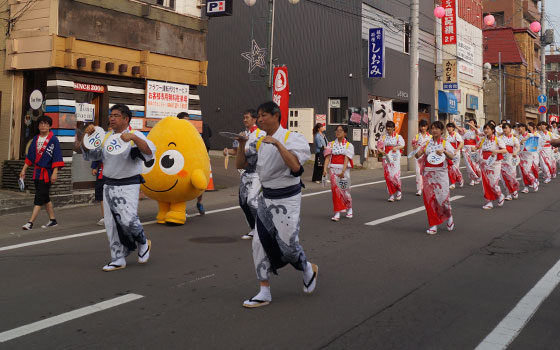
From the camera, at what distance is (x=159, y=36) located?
1520 cm

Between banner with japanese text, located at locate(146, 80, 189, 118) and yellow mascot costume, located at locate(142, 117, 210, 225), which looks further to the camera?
banner with japanese text, located at locate(146, 80, 189, 118)

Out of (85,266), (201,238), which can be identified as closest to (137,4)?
(201,238)

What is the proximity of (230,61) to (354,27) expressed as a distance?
697 cm

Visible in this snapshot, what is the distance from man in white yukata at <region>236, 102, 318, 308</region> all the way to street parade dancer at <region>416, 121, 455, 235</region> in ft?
14.8

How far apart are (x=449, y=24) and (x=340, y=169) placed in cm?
2517

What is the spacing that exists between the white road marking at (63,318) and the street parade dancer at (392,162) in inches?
360

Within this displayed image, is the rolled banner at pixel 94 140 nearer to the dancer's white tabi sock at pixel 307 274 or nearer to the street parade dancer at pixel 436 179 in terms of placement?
the dancer's white tabi sock at pixel 307 274

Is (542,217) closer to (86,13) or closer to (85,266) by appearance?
(85,266)

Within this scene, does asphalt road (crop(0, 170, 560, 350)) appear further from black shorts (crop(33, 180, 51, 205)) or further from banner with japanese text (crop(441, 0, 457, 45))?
banner with japanese text (crop(441, 0, 457, 45))

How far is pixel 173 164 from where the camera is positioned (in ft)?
31.9

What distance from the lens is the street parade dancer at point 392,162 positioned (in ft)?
45.3

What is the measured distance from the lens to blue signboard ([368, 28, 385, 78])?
25.5 m

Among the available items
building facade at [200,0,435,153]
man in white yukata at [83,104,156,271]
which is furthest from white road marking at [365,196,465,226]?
building facade at [200,0,435,153]

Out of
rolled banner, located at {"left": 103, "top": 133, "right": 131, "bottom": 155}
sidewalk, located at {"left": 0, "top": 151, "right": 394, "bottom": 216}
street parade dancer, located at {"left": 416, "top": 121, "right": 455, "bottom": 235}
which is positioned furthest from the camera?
sidewalk, located at {"left": 0, "top": 151, "right": 394, "bottom": 216}
